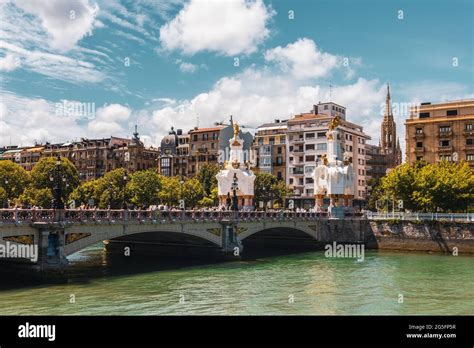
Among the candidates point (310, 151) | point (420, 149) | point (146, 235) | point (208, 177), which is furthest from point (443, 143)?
point (146, 235)

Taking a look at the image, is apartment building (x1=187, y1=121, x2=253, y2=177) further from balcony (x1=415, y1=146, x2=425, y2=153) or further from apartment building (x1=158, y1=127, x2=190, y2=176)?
balcony (x1=415, y1=146, x2=425, y2=153)

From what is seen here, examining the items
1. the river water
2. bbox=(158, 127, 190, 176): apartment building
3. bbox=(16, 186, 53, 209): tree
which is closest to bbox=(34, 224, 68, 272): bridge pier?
the river water

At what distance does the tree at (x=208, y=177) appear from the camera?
110m

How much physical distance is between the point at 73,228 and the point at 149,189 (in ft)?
199

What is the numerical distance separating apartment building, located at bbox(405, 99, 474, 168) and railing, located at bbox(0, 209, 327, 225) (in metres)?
34.2

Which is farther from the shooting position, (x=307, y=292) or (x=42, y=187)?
(x=42, y=187)

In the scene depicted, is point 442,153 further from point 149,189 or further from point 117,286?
point 117,286

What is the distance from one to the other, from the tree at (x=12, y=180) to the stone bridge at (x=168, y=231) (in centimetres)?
3965

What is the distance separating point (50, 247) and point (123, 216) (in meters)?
7.33

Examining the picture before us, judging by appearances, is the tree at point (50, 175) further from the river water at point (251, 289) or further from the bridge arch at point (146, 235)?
the river water at point (251, 289)

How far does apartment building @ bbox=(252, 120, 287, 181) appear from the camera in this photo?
120m

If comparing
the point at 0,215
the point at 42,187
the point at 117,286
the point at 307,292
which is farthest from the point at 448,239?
the point at 42,187

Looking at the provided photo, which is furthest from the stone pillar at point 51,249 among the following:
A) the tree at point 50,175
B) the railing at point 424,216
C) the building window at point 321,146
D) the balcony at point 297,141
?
the balcony at point 297,141

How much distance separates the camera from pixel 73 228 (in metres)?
42.4
